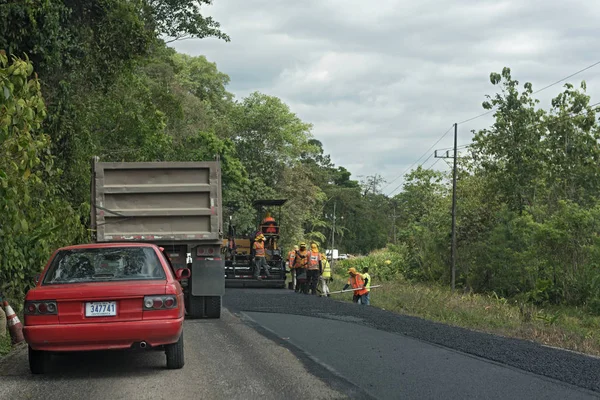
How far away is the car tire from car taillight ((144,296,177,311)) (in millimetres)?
1250

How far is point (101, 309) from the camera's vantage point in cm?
845

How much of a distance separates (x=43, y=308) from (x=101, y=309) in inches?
23.0

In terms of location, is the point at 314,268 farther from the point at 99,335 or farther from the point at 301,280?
the point at 99,335

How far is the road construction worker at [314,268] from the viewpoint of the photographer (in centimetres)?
2720

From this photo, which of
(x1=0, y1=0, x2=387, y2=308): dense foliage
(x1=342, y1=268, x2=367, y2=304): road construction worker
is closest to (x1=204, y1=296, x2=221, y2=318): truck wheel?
(x1=0, y1=0, x2=387, y2=308): dense foliage

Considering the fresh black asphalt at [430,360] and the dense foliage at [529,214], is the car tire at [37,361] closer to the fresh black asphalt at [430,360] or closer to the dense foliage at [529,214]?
the fresh black asphalt at [430,360]

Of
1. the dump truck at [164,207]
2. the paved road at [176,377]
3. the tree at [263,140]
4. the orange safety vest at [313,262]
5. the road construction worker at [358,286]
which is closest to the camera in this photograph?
the paved road at [176,377]

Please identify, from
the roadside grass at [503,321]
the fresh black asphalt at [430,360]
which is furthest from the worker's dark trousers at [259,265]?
the fresh black asphalt at [430,360]

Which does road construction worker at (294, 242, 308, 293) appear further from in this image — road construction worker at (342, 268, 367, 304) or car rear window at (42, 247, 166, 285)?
car rear window at (42, 247, 166, 285)

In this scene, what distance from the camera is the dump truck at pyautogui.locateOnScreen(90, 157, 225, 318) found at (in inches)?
564

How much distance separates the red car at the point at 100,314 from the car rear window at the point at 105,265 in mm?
15

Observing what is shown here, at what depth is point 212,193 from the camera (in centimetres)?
1453

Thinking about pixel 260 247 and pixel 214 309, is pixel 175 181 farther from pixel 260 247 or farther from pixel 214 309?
pixel 260 247

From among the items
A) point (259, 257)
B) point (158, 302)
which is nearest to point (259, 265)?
point (259, 257)
